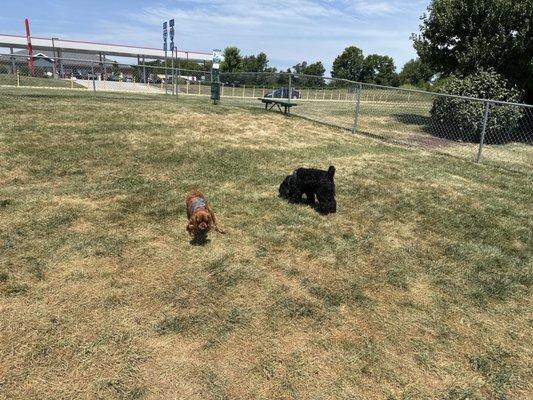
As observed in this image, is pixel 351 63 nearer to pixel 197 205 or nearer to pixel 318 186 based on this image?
pixel 318 186

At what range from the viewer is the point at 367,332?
3.33 metres

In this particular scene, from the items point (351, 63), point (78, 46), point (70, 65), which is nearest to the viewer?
point (70, 65)

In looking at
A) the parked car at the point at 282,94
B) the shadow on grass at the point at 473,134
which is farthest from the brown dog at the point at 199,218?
the parked car at the point at 282,94

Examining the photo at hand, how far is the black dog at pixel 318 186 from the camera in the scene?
565 centimetres

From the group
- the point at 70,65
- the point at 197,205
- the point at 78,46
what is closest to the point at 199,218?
the point at 197,205

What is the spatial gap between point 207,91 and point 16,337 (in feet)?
92.9

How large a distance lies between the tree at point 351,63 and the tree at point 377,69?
0.96m

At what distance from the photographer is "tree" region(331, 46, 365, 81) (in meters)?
74.0

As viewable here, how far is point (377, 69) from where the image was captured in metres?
74.9

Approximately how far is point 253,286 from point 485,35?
1431cm

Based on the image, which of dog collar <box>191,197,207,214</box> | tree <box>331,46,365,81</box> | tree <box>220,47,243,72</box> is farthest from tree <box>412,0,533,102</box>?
tree <box>331,46,365,81</box>

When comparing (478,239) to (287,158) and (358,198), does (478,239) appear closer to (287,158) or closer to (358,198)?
(358,198)

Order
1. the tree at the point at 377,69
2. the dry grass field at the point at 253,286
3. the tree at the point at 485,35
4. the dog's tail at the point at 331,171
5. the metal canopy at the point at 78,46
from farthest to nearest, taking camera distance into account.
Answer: the tree at the point at 377,69 < the metal canopy at the point at 78,46 < the tree at the point at 485,35 < the dog's tail at the point at 331,171 < the dry grass field at the point at 253,286

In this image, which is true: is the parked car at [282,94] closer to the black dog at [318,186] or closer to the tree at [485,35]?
the tree at [485,35]
